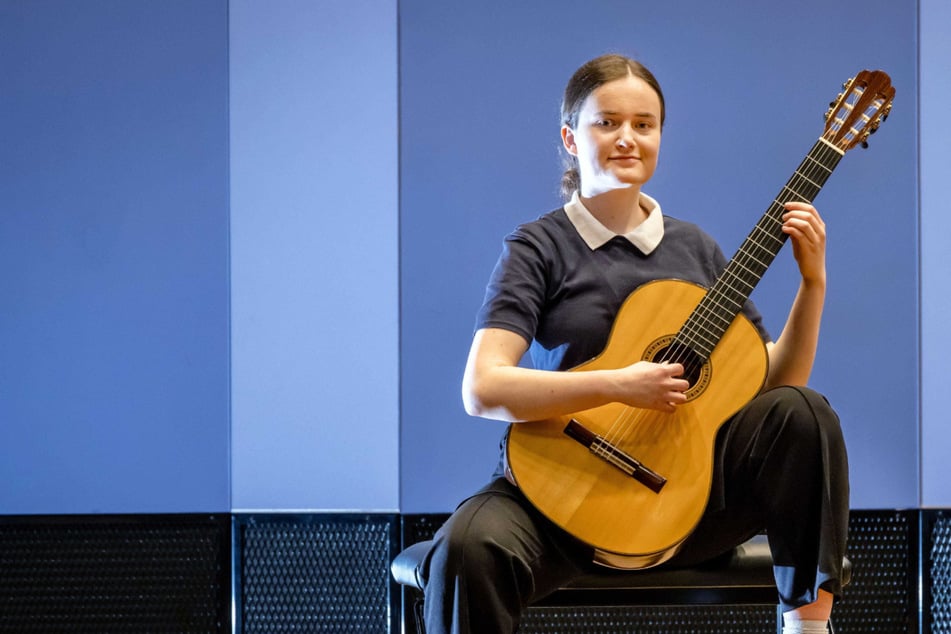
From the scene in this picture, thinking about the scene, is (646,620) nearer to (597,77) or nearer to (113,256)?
(597,77)

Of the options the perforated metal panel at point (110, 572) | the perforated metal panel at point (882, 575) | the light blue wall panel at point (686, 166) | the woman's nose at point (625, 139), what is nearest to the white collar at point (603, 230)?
the woman's nose at point (625, 139)

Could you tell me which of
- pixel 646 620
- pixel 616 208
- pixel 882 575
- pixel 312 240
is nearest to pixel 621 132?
pixel 616 208

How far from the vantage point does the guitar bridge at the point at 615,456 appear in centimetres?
162

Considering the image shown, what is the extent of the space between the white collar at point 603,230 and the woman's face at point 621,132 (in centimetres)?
6

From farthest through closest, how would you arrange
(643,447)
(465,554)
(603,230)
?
1. (603,230)
2. (643,447)
3. (465,554)

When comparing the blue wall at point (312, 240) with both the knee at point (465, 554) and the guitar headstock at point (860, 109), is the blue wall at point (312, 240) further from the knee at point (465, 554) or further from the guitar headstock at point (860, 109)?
the knee at point (465, 554)

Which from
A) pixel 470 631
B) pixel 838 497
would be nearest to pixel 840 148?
pixel 838 497

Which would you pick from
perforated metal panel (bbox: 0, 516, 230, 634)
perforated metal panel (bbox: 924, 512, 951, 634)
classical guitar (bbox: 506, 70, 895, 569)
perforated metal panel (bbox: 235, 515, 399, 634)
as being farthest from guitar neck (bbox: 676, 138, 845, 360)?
perforated metal panel (bbox: 0, 516, 230, 634)

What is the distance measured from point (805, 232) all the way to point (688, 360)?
271mm

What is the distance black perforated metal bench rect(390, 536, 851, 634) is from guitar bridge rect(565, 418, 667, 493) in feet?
0.57

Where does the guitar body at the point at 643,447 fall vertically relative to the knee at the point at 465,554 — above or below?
above

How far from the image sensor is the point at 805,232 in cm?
165

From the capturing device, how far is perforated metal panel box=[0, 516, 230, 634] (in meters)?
2.63

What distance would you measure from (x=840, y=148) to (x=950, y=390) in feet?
3.94
